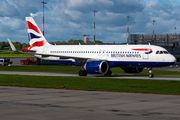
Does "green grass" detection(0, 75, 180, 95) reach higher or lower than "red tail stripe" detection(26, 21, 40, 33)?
lower

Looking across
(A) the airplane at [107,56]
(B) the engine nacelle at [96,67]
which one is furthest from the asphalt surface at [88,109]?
(A) the airplane at [107,56]

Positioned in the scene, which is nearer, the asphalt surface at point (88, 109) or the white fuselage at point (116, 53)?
the asphalt surface at point (88, 109)

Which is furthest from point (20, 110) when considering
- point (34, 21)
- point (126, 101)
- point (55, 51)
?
point (34, 21)

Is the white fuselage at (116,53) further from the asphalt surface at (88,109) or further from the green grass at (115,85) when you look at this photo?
the asphalt surface at (88,109)

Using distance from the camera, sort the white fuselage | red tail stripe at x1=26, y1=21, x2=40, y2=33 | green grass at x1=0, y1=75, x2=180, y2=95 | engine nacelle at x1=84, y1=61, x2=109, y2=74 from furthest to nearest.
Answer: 1. red tail stripe at x1=26, y1=21, x2=40, y2=33
2. engine nacelle at x1=84, y1=61, x2=109, y2=74
3. the white fuselage
4. green grass at x1=0, y1=75, x2=180, y2=95

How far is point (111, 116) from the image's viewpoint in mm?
13766

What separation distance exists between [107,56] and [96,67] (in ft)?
10.4

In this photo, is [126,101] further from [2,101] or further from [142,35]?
[142,35]

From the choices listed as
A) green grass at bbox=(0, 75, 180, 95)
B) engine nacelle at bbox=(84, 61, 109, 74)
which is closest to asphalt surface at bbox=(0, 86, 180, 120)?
green grass at bbox=(0, 75, 180, 95)

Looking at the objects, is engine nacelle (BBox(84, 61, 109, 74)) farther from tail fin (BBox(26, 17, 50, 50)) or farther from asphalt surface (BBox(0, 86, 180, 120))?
asphalt surface (BBox(0, 86, 180, 120))

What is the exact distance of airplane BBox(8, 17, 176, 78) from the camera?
135ft

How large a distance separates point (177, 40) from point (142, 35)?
43.7 feet

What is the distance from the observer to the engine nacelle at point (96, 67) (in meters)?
41.7

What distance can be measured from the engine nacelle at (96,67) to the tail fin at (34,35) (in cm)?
1192
